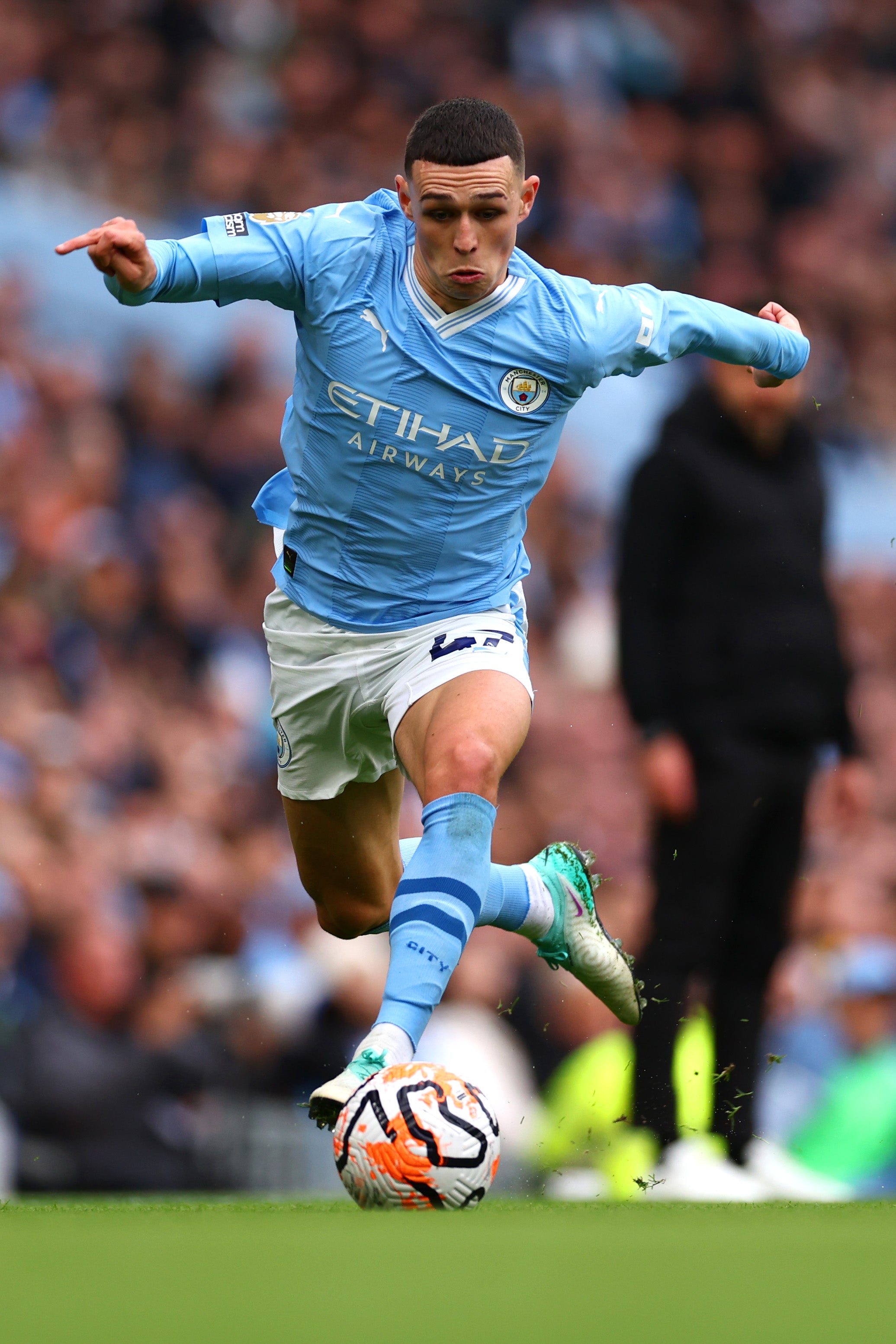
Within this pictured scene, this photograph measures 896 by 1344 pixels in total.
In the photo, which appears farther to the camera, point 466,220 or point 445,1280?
point 466,220

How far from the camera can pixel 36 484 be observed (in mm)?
8258

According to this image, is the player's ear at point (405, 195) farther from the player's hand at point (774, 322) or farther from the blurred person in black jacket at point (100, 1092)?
the blurred person in black jacket at point (100, 1092)

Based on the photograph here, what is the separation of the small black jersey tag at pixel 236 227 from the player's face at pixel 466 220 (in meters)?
0.39

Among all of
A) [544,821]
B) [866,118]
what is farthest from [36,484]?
[866,118]

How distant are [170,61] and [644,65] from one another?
253 centimetres

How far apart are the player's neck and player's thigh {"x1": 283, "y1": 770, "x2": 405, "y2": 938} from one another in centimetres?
132

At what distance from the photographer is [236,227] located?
13.8ft

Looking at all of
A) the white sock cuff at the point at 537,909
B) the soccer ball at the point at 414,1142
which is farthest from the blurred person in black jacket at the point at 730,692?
the soccer ball at the point at 414,1142

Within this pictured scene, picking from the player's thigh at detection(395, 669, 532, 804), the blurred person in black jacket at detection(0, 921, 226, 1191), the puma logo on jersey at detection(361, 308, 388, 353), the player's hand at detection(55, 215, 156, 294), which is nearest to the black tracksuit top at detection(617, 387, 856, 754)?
the player's thigh at detection(395, 669, 532, 804)

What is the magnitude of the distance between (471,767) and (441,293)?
3.81 ft

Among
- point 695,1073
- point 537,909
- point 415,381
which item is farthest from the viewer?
point 695,1073

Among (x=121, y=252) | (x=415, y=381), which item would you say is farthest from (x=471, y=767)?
(x=121, y=252)

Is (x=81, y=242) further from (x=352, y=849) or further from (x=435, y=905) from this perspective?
(x=352, y=849)

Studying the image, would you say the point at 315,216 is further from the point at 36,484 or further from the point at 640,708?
the point at 36,484
